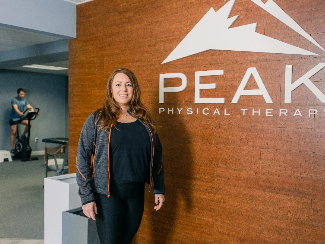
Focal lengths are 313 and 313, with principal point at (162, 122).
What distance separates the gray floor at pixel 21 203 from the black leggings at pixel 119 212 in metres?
1.61

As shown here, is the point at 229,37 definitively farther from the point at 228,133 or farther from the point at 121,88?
the point at 121,88

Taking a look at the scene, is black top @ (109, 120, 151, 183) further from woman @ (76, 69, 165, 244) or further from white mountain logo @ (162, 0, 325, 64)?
white mountain logo @ (162, 0, 325, 64)

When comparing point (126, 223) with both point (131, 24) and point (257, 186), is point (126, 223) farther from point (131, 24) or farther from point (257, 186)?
point (131, 24)

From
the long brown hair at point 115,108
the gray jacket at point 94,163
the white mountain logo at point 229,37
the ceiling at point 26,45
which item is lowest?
the gray jacket at point 94,163

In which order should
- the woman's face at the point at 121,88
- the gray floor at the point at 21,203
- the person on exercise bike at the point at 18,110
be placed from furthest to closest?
1. the person on exercise bike at the point at 18,110
2. the gray floor at the point at 21,203
3. the woman's face at the point at 121,88

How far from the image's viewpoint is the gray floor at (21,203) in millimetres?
3338

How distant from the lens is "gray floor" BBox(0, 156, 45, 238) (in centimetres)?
334

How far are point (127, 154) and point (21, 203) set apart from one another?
3149mm

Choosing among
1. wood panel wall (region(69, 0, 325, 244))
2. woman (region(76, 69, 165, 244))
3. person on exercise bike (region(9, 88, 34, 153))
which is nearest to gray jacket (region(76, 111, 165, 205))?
woman (region(76, 69, 165, 244))

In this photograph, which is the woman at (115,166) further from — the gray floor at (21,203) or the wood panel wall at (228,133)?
the gray floor at (21,203)

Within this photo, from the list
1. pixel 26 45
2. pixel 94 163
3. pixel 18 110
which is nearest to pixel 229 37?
pixel 94 163

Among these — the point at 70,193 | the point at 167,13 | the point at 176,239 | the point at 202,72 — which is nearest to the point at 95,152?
the point at 70,193

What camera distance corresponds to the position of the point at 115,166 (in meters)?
1.86

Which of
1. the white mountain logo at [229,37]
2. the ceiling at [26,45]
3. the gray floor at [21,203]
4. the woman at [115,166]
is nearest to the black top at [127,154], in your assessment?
the woman at [115,166]
